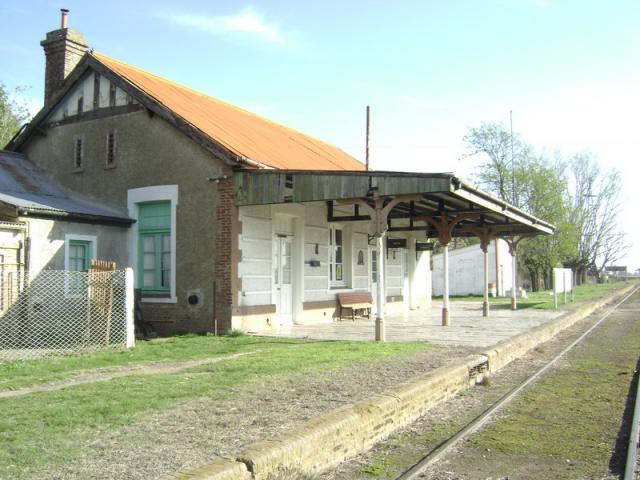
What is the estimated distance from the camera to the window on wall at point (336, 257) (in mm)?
18453

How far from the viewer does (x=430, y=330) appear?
15.4m

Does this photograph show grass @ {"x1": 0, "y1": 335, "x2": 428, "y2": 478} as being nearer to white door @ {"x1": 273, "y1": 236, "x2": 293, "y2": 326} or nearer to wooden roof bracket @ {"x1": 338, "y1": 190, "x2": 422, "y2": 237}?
wooden roof bracket @ {"x1": 338, "y1": 190, "x2": 422, "y2": 237}

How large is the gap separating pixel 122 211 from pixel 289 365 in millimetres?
8210

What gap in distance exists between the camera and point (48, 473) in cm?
436

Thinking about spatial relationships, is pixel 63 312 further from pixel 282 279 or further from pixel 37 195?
pixel 282 279

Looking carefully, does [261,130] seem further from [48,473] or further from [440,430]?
[48,473]

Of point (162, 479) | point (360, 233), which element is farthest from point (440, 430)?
point (360, 233)

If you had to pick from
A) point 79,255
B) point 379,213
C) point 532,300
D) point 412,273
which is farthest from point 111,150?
point 532,300

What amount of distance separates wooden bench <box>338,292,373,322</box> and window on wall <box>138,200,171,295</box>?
5.48 meters

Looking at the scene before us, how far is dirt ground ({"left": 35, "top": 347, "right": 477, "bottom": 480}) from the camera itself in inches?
181

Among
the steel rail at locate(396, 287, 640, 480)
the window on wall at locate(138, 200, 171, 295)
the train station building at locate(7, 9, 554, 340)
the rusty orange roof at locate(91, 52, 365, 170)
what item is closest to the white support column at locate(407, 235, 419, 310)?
the rusty orange roof at locate(91, 52, 365, 170)

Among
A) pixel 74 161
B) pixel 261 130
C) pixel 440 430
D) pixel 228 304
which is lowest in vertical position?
pixel 440 430

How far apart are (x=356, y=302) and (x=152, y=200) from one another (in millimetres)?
6913

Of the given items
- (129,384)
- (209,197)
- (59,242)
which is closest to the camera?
(129,384)
